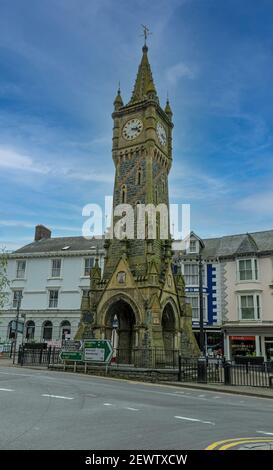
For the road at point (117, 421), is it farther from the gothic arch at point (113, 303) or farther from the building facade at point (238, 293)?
the building facade at point (238, 293)

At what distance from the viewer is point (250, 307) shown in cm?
3534

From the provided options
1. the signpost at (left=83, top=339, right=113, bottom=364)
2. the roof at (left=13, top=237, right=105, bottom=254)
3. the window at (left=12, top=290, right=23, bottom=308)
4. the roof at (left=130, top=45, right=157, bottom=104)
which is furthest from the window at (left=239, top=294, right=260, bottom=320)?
the window at (left=12, top=290, right=23, bottom=308)

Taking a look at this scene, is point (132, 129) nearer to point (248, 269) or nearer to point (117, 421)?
point (248, 269)

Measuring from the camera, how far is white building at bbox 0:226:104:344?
4119 cm

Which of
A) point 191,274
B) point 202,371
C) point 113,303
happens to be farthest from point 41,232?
point 202,371

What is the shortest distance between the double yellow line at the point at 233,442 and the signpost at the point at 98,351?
15.4m

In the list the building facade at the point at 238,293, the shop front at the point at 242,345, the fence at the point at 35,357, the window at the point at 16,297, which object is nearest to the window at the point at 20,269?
the window at the point at 16,297

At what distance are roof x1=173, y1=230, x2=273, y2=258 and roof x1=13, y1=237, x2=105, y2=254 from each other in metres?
11.3

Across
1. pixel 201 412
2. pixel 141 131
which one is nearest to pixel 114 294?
pixel 141 131

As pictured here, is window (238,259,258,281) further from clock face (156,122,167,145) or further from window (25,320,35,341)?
window (25,320,35,341)

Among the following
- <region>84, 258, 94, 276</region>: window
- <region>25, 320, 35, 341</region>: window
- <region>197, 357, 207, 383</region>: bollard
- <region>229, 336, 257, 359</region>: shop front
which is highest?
<region>84, 258, 94, 276</region>: window

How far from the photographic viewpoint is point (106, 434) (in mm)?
7137

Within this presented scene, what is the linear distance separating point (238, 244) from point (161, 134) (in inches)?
594

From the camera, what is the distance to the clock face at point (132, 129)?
95.5ft
